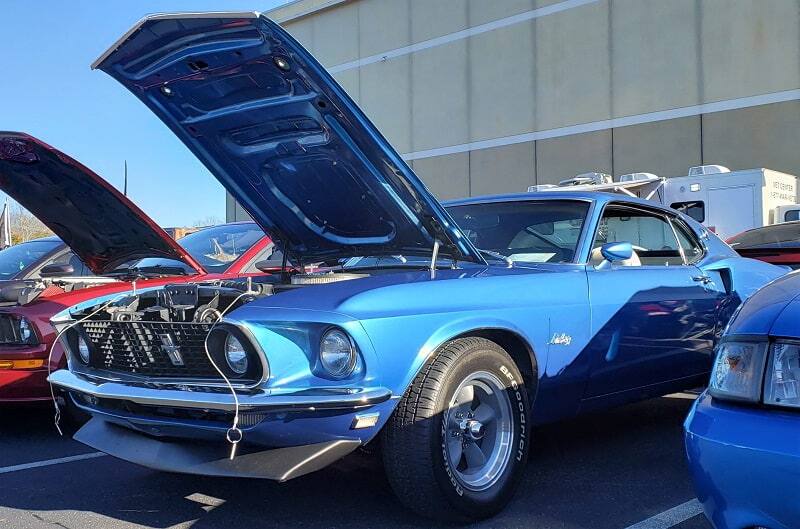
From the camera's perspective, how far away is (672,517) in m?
3.42

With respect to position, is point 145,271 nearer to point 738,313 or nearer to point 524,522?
point 524,522

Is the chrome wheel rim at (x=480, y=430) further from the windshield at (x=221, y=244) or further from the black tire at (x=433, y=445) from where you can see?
the windshield at (x=221, y=244)

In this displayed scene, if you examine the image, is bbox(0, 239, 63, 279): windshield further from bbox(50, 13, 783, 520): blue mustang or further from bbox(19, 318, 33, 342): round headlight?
bbox(50, 13, 783, 520): blue mustang

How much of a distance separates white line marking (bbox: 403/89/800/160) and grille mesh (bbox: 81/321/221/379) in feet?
61.2

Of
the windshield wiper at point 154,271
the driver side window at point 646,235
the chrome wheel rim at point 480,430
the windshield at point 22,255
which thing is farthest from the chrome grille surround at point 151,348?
the windshield at point 22,255

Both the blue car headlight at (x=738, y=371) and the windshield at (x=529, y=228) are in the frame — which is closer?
the blue car headlight at (x=738, y=371)

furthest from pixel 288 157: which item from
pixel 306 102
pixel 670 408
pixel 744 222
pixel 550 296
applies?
pixel 744 222

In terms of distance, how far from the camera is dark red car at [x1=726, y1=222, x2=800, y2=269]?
23.5 feet

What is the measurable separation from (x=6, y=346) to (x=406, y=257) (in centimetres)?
276

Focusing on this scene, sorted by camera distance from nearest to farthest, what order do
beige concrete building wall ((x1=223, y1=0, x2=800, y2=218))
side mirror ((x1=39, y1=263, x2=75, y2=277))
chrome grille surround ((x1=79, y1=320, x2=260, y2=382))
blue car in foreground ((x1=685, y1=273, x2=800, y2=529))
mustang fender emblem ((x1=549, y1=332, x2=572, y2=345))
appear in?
blue car in foreground ((x1=685, y1=273, x2=800, y2=529)) → chrome grille surround ((x1=79, y1=320, x2=260, y2=382)) → mustang fender emblem ((x1=549, y1=332, x2=572, y2=345)) → side mirror ((x1=39, y1=263, x2=75, y2=277)) → beige concrete building wall ((x1=223, y1=0, x2=800, y2=218))

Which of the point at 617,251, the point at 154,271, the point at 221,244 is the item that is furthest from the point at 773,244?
the point at 154,271

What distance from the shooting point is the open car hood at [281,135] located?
3412 mm

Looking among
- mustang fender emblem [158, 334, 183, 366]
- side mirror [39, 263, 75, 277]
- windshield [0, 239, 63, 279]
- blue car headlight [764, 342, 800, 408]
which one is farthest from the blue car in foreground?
windshield [0, 239, 63, 279]

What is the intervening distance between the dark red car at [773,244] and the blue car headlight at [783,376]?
529cm
